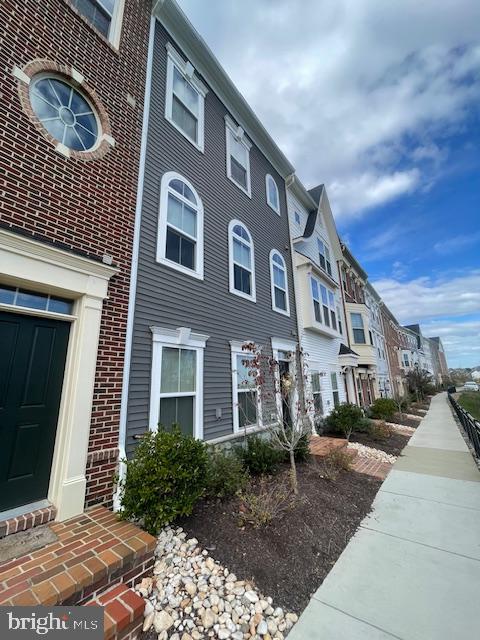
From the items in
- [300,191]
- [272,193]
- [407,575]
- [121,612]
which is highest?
[300,191]

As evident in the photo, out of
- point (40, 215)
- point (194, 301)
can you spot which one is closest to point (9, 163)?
point (40, 215)

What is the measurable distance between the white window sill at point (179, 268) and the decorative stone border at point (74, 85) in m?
1.97

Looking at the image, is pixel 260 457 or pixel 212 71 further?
pixel 212 71

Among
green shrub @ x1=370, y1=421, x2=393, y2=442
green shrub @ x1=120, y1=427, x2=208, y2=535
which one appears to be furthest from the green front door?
green shrub @ x1=370, y1=421, x2=393, y2=442

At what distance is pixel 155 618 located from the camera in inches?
99.3

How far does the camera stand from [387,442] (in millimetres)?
9594

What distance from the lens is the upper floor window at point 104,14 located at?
17.3 ft

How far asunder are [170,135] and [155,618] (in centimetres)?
819

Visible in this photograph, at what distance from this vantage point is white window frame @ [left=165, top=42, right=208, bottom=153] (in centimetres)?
666

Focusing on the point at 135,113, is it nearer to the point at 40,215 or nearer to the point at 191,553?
the point at 40,215

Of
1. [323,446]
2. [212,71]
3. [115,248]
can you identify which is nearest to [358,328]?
[323,446]

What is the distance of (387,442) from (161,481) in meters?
9.00

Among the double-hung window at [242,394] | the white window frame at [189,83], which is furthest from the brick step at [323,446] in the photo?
the white window frame at [189,83]

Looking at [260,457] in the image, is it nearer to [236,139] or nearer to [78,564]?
[78,564]
